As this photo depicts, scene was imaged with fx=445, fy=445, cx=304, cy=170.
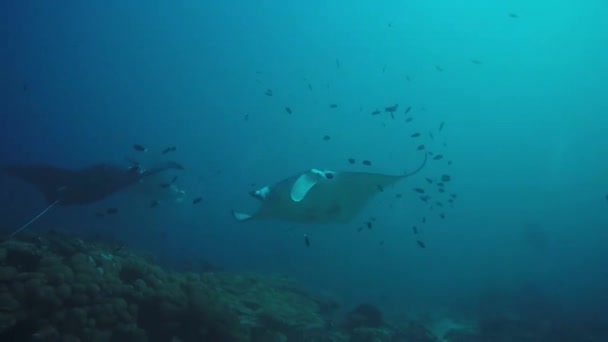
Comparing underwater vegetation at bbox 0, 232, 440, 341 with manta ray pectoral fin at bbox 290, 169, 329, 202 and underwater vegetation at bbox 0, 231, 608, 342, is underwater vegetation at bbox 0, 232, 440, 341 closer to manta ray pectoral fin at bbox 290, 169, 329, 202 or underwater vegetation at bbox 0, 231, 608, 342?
underwater vegetation at bbox 0, 231, 608, 342

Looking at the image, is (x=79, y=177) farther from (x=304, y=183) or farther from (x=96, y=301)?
→ (x=304, y=183)

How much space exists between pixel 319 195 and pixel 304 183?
1133 mm

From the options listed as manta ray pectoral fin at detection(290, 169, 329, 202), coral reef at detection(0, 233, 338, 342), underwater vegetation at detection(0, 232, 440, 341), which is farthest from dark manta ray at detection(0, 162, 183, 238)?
manta ray pectoral fin at detection(290, 169, 329, 202)

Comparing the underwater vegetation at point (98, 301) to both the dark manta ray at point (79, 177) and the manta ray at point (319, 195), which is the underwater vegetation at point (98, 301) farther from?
the dark manta ray at point (79, 177)

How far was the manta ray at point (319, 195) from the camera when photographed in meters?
7.76

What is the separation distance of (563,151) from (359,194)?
138739mm

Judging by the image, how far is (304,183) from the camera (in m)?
7.57

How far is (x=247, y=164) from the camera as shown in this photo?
8569 cm

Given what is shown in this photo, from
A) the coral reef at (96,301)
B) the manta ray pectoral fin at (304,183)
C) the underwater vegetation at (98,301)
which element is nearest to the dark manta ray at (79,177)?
the underwater vegetation at (98,301)

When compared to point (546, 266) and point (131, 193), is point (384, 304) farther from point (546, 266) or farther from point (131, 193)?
point (546, 266)

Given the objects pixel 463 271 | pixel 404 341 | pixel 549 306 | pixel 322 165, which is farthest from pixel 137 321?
pixel 322 165

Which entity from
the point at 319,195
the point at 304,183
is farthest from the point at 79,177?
the point at 304,183

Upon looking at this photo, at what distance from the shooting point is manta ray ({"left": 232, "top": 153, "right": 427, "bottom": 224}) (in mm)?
7762

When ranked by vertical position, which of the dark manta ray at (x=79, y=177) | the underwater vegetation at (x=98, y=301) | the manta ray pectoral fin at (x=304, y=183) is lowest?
the underwater vegetation at (x=98, y=301)
